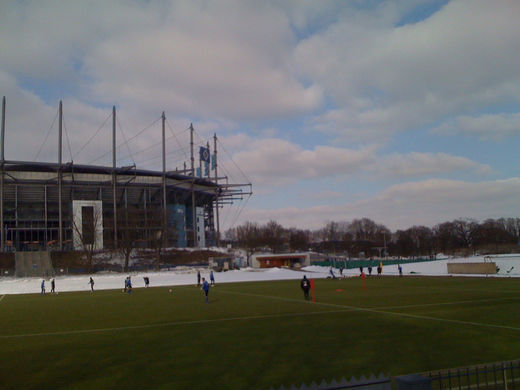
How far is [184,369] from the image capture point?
41.4 ft

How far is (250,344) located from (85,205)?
9298 centimetres

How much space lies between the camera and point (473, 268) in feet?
194

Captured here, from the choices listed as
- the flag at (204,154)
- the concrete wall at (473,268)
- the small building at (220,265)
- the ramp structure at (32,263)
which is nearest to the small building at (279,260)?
the small building at (220,265)

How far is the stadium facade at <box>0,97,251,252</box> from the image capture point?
9819 cm

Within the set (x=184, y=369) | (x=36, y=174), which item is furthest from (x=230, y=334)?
(x=36, y=174)

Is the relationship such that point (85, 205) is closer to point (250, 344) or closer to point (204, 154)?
point (204, 154)

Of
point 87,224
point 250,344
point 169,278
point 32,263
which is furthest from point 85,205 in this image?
point 250,344

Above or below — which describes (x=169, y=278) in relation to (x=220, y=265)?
above

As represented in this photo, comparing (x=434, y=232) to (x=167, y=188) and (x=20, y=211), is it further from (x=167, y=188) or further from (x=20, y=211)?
(x=20, y=211)

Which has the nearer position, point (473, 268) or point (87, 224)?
point (473, 268)

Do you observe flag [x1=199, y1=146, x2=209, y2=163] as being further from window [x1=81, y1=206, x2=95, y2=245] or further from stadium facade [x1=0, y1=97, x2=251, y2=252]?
window [x1=81, y1=206, x2=95, y2=245]

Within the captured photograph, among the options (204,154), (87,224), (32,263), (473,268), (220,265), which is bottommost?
(220,265)

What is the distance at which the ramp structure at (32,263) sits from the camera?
78719 mm

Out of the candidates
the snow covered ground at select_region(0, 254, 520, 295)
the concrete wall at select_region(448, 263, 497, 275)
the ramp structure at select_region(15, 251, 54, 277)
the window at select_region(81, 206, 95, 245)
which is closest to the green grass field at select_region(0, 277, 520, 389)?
the concrete wall at select_region(448, 263, 497, 275)
